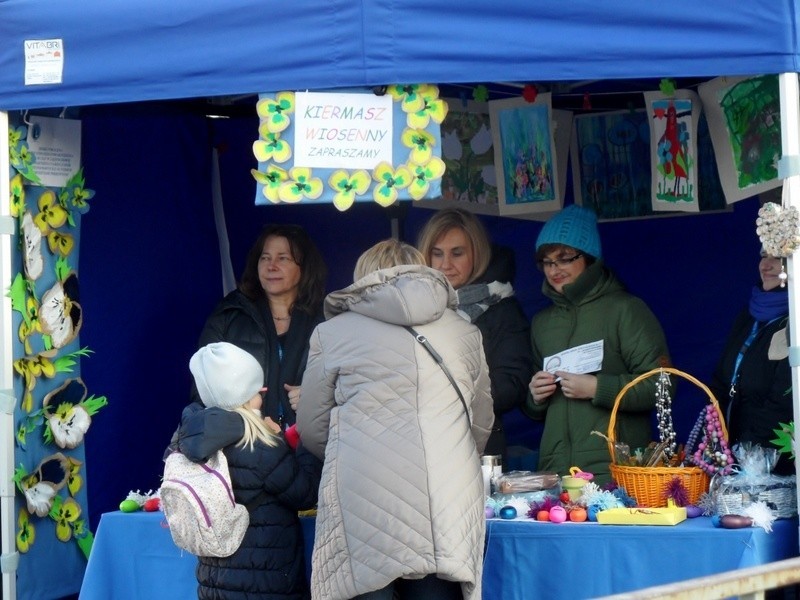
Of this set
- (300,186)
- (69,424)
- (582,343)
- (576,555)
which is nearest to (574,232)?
(582,343)

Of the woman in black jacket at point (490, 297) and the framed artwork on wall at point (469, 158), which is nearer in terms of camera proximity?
the woman in black jacket at point (490, 297)

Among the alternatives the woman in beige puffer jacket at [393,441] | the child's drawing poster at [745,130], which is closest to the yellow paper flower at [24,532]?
the woman in beige puffer jacket at [393,441]

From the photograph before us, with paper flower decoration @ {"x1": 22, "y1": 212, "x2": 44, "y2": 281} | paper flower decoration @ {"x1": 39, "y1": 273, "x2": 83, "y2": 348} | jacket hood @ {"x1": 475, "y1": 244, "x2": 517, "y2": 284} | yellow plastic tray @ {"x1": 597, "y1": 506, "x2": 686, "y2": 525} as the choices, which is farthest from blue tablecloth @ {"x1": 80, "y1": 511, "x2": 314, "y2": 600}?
jacket hood @ {"x1": 475, "y1": 244, "x2": 517, "y2": 284}

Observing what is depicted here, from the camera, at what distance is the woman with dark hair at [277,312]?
5211 mm

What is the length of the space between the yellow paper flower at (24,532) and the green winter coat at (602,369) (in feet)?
6.35

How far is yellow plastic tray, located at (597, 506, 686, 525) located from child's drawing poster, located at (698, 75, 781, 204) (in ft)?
3.75

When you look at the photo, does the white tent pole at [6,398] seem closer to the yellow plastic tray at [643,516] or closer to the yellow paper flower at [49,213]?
the yellow paper flower at [49,213]

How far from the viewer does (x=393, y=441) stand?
3.75 meters

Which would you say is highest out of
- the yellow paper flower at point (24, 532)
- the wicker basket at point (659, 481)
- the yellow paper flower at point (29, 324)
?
the yellow paper flower at point (29, 324)

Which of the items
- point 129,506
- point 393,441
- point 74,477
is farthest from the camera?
point 74,477

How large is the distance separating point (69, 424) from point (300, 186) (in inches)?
60.5

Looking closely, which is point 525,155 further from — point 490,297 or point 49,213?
point 49,213

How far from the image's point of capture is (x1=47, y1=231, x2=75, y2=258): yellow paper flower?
16.7 ft

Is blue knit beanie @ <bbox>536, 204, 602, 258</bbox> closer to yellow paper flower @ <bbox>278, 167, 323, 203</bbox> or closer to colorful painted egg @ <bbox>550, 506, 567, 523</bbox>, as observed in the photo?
yellow paper flower @ <bbox>278, 167, 323, 203</bbox>
